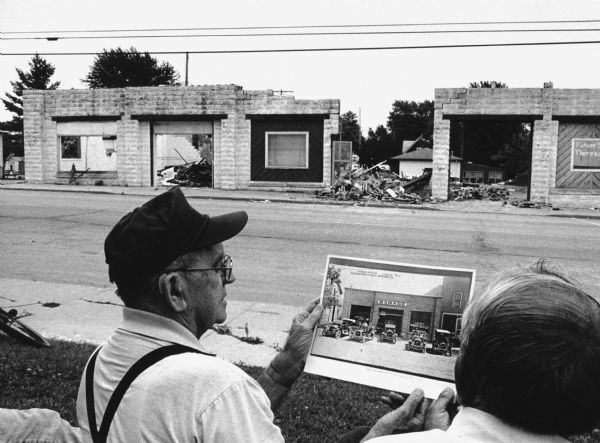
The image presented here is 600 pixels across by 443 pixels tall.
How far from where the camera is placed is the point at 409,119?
3536 inches

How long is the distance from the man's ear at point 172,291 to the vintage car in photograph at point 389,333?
0.78 m

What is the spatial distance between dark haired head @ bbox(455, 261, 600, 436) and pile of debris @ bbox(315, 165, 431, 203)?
74.6ft

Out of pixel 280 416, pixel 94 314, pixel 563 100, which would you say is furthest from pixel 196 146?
pixel 280 416

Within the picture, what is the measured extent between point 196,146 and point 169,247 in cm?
4589

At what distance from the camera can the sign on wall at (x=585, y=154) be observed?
78.1ft

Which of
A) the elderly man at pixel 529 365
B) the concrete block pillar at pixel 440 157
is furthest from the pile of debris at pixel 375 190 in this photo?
the elderly man at pixel 529 365

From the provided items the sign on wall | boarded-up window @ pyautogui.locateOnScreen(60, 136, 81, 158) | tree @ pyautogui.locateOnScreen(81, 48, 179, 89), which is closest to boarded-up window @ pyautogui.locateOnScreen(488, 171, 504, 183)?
tree @ pyautogui.locateOnScreen(81, 48, 179, 89)

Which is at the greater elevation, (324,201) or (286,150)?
(286,150)

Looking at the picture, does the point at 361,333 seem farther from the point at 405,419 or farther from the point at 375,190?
the point at 375,190

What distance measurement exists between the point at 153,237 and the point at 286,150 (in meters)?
25.5

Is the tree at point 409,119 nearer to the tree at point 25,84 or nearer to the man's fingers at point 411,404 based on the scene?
the tree at point 25,84

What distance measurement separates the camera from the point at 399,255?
11.0m

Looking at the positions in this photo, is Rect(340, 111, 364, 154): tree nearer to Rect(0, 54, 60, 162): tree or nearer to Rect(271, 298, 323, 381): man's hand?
Rect(0, 54, 60, 162): tree

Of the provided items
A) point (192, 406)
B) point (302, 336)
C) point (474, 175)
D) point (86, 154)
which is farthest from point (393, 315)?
point (474, 175)
